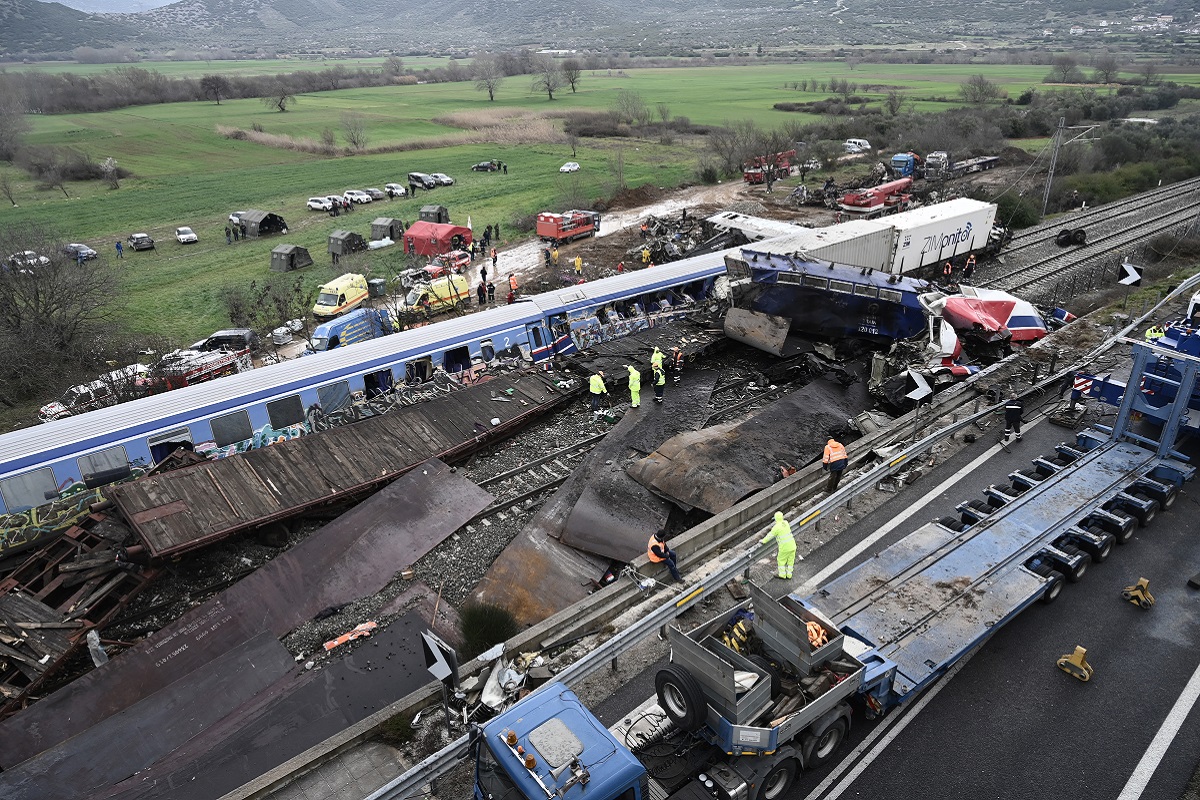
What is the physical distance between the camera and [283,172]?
6250cm

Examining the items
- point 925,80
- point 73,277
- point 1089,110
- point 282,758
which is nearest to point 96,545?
point 282,758

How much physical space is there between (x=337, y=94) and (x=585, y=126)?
60302 mm

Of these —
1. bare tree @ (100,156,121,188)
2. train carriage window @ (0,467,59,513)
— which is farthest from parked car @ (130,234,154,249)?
train carriage window @ (0,467,59,513)

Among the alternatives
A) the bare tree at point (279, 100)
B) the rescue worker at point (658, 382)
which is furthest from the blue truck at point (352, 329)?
the bare tree at point (279, 100)

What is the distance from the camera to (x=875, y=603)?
9.80 metres

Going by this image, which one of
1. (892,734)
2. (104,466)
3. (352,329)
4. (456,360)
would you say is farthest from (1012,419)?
(352,329)

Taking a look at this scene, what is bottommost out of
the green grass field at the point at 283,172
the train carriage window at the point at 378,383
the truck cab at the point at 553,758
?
the green grass field at the point at 283,172

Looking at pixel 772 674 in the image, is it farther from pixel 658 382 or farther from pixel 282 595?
pixel 658 382

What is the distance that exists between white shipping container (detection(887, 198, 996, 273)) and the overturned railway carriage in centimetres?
895

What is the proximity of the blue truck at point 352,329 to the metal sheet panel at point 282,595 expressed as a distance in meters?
10.4

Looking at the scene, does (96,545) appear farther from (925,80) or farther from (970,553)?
(925,80)

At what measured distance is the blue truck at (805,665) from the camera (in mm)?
6613

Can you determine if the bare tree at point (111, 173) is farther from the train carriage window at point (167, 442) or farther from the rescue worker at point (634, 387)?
the rescue worker at point (634, 387)

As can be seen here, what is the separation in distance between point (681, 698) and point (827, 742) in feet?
6.52
